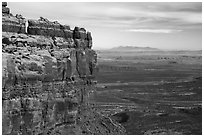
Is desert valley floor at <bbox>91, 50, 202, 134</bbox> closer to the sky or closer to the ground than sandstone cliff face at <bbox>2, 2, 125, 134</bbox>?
closer to the ground

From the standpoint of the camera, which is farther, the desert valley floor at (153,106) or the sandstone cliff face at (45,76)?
the desert valley floor at (153,106)

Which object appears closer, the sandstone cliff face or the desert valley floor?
the sandstone cliff face

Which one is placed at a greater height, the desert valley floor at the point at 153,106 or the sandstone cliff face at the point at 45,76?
the sandstone cliff face at the point at 45,76

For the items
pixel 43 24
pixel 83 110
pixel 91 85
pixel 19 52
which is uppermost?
pixel 43 24

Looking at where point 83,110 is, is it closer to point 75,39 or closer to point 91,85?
point 91,85

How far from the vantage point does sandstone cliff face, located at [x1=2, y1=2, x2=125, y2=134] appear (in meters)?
26.4

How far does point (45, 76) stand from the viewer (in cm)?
2809

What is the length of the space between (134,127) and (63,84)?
24.7 metres

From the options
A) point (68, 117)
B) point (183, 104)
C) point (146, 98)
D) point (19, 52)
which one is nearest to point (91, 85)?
point (68, 117)

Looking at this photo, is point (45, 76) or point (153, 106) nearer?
point (45, 76)

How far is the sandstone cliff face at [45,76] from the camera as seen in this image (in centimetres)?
2642

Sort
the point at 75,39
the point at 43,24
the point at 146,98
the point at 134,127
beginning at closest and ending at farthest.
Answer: the point at 43,24
the point at 75,39
the point at 134,127
the point at 146,98

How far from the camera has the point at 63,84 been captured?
1192 inches

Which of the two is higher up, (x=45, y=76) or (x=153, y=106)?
(x=45, y=76)
